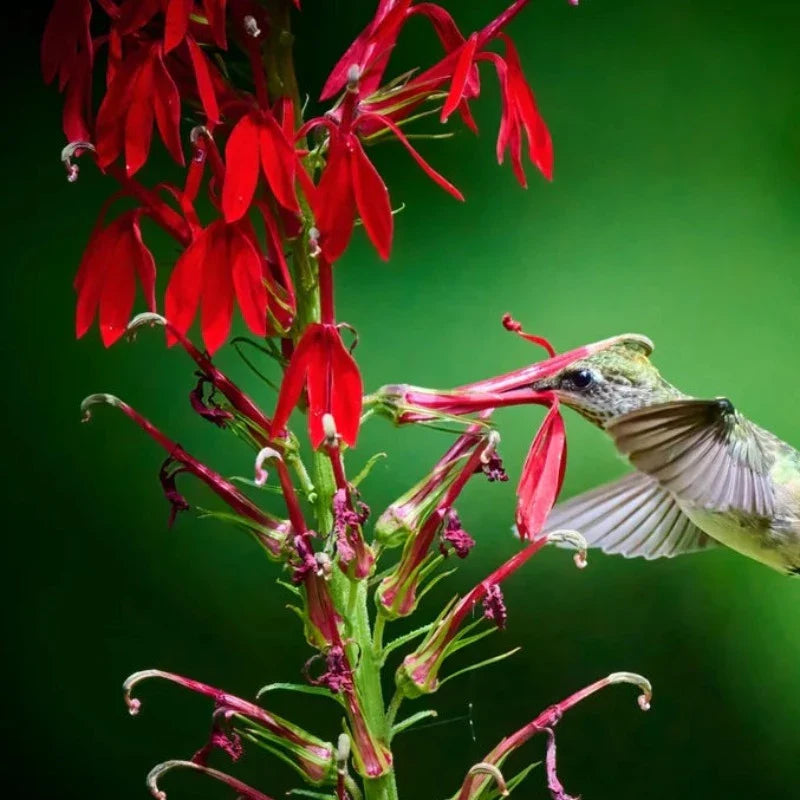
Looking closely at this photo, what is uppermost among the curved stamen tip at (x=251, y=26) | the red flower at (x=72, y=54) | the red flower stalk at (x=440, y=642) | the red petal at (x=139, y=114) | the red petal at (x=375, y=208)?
the curved stamen tip at (x=251, y=26)

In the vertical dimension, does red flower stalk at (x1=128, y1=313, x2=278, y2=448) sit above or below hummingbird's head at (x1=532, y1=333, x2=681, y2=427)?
below

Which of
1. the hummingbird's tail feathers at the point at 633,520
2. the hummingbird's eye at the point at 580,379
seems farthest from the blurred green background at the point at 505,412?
the hummingbird's eye at the point at 580,379

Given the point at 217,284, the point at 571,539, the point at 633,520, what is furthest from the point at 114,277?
the point at 633,520

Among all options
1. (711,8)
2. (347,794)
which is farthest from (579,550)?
(711,8)

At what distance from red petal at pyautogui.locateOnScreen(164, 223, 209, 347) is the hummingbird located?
13.6 inches

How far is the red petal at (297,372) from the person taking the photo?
85cm

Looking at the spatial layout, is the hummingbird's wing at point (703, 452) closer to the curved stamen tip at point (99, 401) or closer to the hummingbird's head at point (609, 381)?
the hummingbird's head at point (609, 381)

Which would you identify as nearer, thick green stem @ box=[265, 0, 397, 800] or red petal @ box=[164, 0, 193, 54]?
red petal @ box=[164, 0, 193, 54]

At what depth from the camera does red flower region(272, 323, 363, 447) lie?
848mm

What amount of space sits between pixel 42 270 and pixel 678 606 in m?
0.95

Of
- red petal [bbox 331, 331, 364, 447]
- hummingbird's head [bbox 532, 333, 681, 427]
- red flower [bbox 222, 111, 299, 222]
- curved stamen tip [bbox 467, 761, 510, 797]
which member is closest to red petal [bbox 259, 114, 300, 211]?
red flower [bbox 222, 111, 299, 222]

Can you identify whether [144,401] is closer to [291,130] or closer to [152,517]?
[152,517]

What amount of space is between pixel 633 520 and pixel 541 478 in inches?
15.3

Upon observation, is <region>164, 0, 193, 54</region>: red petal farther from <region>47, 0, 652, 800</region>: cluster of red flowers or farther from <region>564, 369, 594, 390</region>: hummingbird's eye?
<region>564, 369, 594, 390</region>: hummingbird's eye
